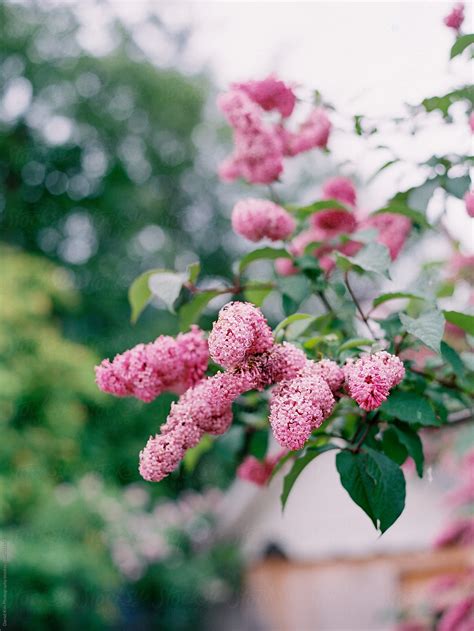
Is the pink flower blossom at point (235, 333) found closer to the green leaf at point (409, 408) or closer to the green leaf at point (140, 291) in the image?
the green leaf at point (409, 408)

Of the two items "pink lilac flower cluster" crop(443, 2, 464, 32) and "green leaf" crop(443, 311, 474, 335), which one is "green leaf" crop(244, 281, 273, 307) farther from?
"pink lilac flower cluster" crop(443, 2, 464, 32)

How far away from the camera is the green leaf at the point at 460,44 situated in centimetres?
112

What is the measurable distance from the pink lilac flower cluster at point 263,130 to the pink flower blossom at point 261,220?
3.9 inches

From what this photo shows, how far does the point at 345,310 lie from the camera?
1.24 m

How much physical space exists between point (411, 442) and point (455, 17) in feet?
2.40

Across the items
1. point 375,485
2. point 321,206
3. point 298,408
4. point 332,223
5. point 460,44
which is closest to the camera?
point 298,408

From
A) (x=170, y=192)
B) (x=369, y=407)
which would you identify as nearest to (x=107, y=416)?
(x=170, y=192)

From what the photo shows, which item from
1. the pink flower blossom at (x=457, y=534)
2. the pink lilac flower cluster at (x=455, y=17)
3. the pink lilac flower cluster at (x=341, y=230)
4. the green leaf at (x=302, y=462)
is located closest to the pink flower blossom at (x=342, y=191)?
the pink lilac flower cluster at (x=341, y=230)

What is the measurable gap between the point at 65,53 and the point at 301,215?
983cm

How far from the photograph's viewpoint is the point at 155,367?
94 centimetres

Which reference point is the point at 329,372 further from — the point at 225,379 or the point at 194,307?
the point at 194,307

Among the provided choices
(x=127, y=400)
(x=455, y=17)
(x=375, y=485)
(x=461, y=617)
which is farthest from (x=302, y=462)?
(x=127, y=400)

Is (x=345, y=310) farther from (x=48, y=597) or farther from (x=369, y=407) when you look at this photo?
(x=48, y=597)

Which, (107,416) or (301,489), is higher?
(301,489)
